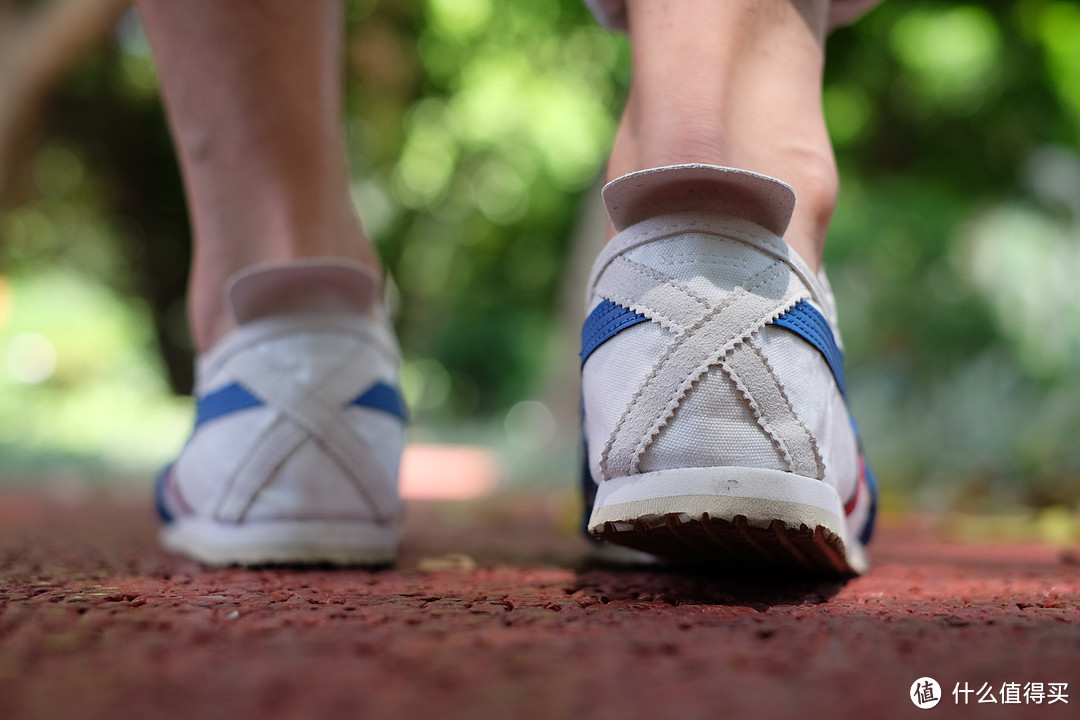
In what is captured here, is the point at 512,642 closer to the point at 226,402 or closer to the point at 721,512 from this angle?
the point at 721,512

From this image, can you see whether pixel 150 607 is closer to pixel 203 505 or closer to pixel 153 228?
pixel 203 505

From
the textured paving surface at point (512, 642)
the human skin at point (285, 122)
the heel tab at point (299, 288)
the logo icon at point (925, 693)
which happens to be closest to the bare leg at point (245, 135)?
the human skin at point (285, 122)

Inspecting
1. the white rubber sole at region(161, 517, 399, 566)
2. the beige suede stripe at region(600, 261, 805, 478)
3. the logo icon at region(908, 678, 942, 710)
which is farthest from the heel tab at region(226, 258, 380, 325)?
the logo icon at region(908, 678, 942, 710)

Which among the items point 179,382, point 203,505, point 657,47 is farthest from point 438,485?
point 179,382

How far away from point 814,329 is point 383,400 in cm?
59

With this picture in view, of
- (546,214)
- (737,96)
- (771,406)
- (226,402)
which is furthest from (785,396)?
(546,214)

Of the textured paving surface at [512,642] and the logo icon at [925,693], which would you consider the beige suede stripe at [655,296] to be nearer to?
the textured paving surface at [512,642]

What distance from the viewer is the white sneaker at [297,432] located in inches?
44.8

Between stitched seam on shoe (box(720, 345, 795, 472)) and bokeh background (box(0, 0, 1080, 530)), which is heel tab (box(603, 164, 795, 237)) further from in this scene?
bokeh background (box(0, 0, 1080, 530))

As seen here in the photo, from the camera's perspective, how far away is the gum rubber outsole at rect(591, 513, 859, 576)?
2.69 feet

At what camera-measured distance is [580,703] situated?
498 millimetres

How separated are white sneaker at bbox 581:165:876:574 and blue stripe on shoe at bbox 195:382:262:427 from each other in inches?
18.3

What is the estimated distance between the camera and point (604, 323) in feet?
3.12

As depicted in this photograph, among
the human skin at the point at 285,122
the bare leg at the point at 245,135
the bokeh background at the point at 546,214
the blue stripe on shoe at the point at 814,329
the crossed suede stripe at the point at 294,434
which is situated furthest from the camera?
the bokeh background at the point at 546,214
